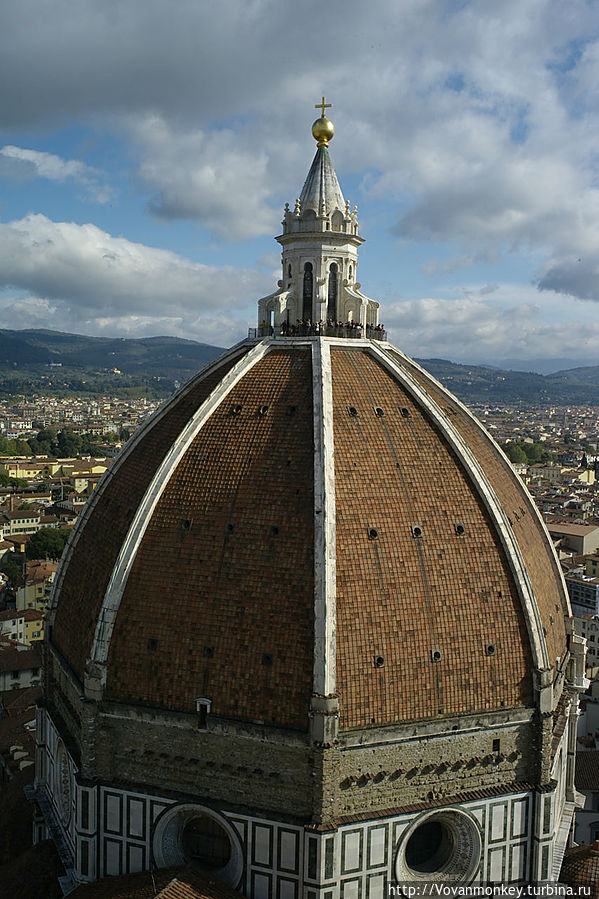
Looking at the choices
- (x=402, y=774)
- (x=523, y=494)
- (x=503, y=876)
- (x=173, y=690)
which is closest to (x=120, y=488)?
(x=173, y=690)

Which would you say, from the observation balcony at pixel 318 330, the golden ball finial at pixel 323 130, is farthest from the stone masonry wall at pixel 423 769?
the golden ball finial at pixel 323 130

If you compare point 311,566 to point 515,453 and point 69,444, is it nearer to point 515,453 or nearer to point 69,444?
point 515,453

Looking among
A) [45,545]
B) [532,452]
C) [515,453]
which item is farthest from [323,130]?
[532,452]

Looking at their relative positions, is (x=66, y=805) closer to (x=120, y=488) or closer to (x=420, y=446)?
(x=120, y=488)

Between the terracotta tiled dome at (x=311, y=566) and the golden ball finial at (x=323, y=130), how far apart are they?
6.54 meters

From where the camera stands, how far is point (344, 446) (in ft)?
64.6

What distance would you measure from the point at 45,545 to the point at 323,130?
61.1 meters

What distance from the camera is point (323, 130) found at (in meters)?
23.9

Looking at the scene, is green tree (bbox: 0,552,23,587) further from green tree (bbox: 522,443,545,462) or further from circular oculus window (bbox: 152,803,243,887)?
green tree (bbox: 522,443,545,462)

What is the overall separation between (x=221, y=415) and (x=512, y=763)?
1087 cm

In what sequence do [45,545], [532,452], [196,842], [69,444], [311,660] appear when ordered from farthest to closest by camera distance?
1. [532,452]
2. [69,444]
3. [45,545]
4. [196,842]
5. [311,660]

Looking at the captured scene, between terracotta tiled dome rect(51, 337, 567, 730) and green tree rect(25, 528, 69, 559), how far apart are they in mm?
57614

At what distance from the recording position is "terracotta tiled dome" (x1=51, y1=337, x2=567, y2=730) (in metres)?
17.9

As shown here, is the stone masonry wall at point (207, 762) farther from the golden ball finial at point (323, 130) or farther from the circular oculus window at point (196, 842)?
the golden ball finial at point (323, 130)
